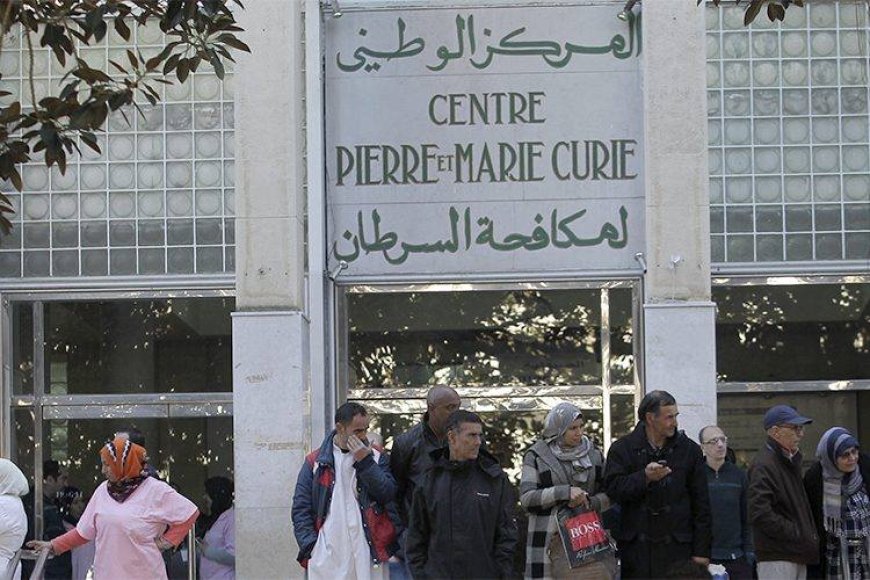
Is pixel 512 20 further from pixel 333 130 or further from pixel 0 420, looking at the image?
pixel 0 420

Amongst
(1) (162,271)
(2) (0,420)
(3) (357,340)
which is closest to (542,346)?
(3) (357,340)

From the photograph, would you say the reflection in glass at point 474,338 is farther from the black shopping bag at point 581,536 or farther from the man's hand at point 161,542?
the black shopping bag at point 581,536

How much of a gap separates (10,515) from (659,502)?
4.02 metres

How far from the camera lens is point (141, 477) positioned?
10242 mm

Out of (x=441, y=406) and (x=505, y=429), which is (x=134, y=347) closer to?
(x=505, y=429)

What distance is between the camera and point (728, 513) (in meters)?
10.4

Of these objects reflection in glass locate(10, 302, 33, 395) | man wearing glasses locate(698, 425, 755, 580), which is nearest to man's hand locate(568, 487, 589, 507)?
man wearing glasses locate(698, 425, 755, 580)

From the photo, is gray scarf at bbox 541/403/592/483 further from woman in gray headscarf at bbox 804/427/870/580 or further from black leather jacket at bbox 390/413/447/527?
woman in gray headscarf at bbox 804/427/870/580

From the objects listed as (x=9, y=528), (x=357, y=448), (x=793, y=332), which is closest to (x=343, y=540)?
(x=357, y=448)

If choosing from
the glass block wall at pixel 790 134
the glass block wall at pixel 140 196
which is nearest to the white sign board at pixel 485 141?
the glass block wall at pixel 790 134

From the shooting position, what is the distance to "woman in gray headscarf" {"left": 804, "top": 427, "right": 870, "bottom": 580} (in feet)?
35.1

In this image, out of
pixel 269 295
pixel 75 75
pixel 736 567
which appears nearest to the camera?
pixel 75 75

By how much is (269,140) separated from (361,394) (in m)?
2.32

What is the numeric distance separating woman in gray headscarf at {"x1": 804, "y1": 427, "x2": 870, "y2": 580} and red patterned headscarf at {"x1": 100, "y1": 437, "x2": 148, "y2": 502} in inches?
177
